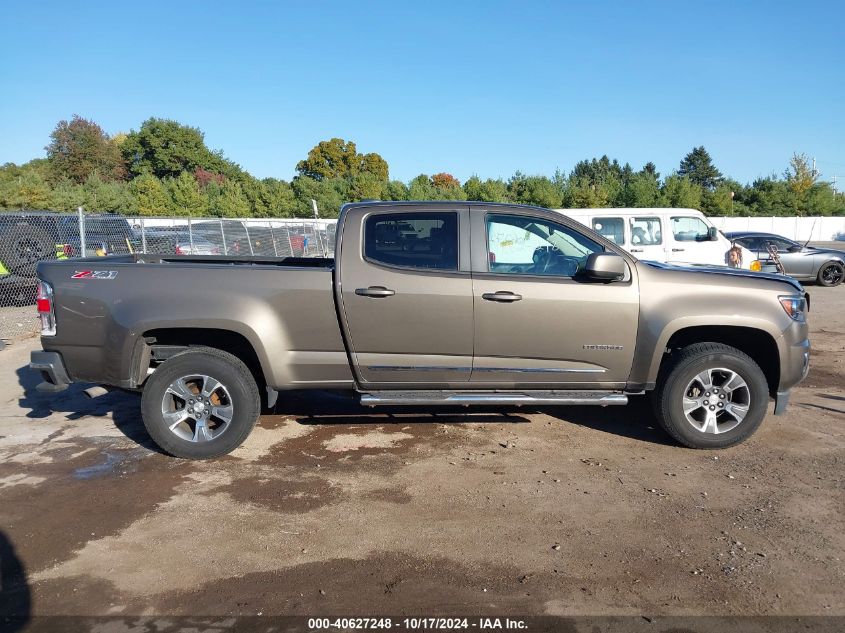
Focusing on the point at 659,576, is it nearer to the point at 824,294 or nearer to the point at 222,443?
the point at 222,443

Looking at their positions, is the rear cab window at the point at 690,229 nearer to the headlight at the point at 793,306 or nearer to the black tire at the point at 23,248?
the headlight at the point at 793,306

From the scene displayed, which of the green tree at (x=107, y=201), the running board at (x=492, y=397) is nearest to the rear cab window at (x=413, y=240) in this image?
the running board at (x=492, y=397)

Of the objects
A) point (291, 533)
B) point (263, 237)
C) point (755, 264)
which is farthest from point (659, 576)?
point (263, 237)

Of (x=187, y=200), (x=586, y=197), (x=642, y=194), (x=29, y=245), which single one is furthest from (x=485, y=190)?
(x=29, y=245)

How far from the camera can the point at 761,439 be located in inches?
211

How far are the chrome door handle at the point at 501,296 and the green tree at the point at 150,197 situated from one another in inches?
1568

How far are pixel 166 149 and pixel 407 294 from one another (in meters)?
65.1

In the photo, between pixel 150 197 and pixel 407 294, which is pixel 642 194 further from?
pixel 407 294

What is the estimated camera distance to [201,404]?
497 centimetres

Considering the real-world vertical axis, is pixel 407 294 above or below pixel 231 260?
below

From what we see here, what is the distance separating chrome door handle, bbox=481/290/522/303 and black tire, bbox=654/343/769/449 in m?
1.37

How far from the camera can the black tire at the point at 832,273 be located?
16547 millimetres

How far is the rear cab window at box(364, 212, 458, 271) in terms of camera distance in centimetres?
501

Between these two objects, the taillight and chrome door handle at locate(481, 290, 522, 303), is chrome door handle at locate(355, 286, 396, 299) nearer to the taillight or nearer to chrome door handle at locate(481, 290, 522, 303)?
chrome door handle at locate(481, 290, 522, 303)
